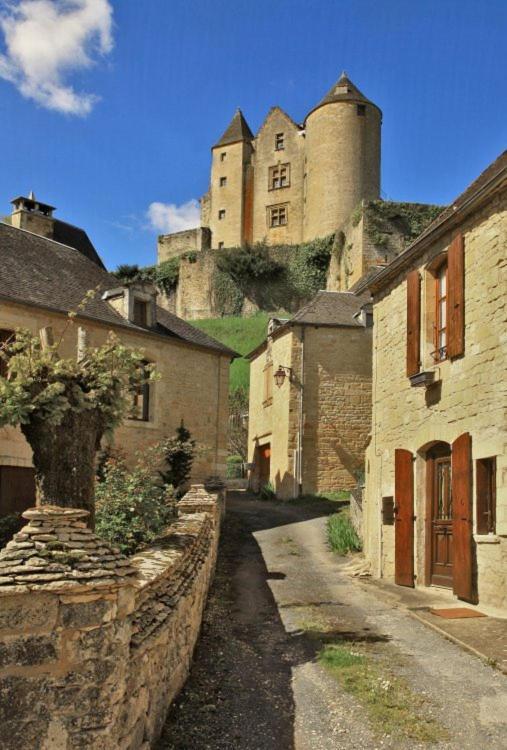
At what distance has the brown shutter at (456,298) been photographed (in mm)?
9375

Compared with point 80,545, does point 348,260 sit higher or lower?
higher

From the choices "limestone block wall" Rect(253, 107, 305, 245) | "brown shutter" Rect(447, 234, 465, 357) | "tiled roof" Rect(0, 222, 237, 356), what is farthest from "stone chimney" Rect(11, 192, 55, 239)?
"limestone block wall" Rect(253, 107, 305, 245)

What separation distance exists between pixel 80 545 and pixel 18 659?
0.63 metres

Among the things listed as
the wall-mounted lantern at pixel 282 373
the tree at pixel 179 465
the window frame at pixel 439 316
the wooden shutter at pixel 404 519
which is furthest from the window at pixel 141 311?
the window frame at pixel 439 316

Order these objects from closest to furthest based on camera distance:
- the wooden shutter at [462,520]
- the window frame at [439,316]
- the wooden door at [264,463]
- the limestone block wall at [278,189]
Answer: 1. the wooden shutter at [462,520]
2. the window frame at [439,316]
3. the wooden door at [264,463]
4. the limestone block wall at [278,189]

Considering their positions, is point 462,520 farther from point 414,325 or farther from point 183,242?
point 183,242

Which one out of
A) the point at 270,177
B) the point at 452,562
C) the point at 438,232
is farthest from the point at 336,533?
the point at 270,177

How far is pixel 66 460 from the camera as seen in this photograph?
7.52m

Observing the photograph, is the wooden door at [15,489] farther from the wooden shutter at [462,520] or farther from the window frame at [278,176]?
the window frame at [278,176]

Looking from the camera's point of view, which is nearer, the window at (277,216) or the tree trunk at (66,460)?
the tree trunk at (66,460)

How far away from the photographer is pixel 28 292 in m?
14.7

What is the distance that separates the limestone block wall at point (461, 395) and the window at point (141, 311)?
6.94 m

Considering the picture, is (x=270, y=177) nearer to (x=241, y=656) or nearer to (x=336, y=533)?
(x=336, y=533)

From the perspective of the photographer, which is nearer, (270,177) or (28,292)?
(28,292)
